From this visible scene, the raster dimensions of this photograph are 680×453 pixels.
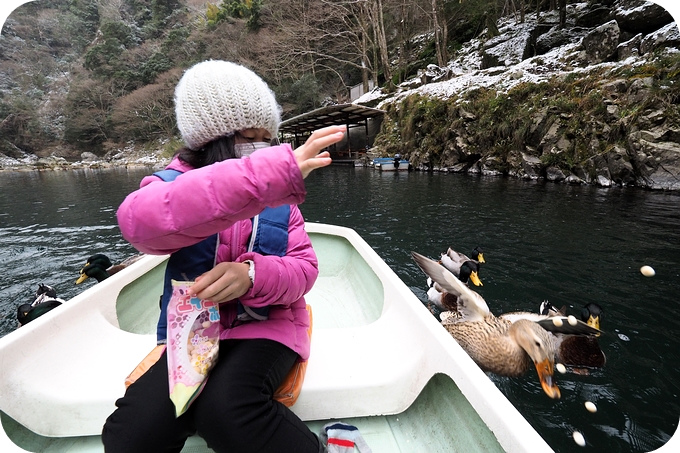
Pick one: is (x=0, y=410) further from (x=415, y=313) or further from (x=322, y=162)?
(x=415, y=313)

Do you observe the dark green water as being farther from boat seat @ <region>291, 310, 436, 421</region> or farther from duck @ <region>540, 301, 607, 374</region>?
boat seat @ <region>291, 310, 436, 421</region>

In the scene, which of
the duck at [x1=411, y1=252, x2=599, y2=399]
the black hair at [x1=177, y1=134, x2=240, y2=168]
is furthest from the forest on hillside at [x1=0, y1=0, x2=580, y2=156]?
the black hair at [x1=177, y1=134, x2=240, y2=168]

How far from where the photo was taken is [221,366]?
934mm

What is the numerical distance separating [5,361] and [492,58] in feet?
66.4

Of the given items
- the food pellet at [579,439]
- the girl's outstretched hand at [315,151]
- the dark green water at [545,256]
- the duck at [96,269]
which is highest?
the girl's outstretched hand at [315,151]

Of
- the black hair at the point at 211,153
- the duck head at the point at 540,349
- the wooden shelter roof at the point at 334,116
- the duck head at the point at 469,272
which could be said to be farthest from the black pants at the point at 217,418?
the wooden shelter roof at the point at 334,116

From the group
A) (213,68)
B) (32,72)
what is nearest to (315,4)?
(213,68)

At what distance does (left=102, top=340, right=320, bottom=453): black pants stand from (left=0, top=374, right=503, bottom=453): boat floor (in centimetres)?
31

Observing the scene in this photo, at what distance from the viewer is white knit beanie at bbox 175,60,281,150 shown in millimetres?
971

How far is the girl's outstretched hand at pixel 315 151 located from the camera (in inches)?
28.3

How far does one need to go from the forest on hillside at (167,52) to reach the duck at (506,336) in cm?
2138

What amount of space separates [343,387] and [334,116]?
18471 mm

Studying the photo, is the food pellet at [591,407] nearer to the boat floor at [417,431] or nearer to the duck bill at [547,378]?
the duck bill at [547,378]

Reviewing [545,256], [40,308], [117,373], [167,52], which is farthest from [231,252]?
[167,52]
